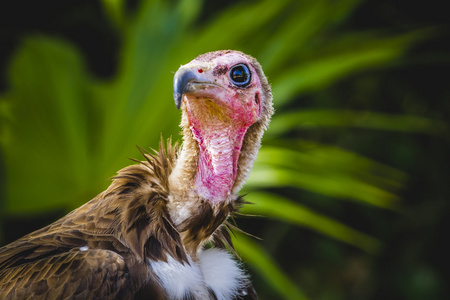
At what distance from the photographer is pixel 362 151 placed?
4051 millimetres

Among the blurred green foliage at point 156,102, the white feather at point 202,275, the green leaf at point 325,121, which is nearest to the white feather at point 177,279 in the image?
the white feather at point 202,275

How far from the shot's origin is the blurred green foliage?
229 centimetres

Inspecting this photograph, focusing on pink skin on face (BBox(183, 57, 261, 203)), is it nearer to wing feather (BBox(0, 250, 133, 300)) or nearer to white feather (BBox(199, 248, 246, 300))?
white feather (BBox(199, 248, 246, 300))

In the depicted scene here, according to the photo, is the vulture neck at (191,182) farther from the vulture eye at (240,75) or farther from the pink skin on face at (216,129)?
the vulture eye at (240,75)

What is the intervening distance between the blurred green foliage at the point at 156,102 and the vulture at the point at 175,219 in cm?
93

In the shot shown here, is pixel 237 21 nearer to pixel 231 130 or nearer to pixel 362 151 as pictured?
pixel 231 130

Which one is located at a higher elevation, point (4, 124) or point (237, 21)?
point (237, 21)

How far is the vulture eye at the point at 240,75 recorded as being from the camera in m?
1.34

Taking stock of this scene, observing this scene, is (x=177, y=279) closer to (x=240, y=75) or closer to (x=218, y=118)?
(x=218, y=118)

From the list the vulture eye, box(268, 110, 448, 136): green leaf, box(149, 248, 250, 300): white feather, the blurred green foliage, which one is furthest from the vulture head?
box(268, 110, 448, 136): green leaf

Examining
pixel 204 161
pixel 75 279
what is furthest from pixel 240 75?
pixel 75 279

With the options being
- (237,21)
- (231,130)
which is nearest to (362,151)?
(237,21)

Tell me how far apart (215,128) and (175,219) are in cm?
24

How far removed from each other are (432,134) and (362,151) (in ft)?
1.74
